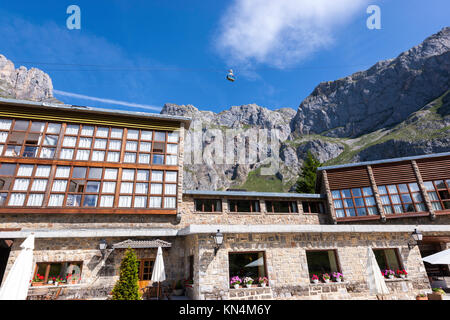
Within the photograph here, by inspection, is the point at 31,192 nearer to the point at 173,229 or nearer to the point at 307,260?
the point at 173,229

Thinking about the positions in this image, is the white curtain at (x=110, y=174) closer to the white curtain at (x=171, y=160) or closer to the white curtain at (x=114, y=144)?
the white curtain at (x=114, y=144)

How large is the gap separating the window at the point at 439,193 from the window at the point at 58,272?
2433 cm

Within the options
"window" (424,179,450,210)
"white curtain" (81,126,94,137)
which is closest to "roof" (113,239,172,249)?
"white curtain" (81,126,94,137)

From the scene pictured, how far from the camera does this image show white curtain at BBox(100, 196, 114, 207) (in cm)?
1575

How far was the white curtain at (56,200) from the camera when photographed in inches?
596

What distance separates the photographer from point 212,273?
34.2 ft

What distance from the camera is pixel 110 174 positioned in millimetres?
16547

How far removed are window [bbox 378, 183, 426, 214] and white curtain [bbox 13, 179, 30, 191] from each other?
25019 millimetres

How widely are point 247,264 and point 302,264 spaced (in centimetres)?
252

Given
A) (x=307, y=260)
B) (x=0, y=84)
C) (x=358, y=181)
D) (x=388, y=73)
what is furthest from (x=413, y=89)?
(x=0, y=84)

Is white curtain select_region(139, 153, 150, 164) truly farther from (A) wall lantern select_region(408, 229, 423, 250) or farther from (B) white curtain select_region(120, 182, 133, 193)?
(A) wall lantern select_region(408, 229, 423, 250)

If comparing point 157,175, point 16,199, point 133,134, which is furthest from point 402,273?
point 16,199

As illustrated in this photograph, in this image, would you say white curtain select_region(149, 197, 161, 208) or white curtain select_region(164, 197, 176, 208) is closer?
white curtain select_region(149, 197, 161, 208)

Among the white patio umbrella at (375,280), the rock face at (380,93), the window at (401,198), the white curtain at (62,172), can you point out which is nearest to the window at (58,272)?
the white curtain at (62,172)
